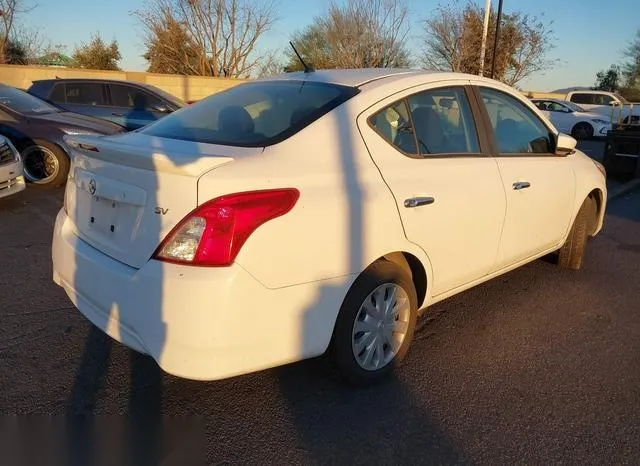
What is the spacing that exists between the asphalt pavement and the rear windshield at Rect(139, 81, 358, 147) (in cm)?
127

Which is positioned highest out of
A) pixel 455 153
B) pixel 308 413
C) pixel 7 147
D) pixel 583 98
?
pixel 583 98

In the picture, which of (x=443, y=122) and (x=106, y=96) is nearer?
(x=443, y=122)

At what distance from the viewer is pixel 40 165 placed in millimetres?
8234

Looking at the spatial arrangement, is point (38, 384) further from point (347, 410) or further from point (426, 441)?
point (426, 441)

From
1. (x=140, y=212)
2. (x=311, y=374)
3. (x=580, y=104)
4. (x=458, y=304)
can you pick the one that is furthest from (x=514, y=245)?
(x=580, y=104)

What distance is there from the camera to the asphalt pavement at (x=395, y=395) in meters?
2.49

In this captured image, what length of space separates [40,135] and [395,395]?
7135mm

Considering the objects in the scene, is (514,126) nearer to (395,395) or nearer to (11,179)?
(395,395)

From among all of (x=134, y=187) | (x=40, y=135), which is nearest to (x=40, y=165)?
(x=40, y=135)

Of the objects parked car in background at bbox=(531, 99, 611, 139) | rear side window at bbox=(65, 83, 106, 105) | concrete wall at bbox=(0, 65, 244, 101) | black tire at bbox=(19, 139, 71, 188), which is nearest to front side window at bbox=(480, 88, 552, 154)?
black tire at bbox=(19, 139, 71, 188)

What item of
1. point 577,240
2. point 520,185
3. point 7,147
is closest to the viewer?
point 520,185

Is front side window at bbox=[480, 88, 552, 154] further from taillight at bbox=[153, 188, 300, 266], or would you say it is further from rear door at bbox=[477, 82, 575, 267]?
taillight at bbox=[153, 188, 300, 266]

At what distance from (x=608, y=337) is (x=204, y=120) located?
9.64 feet

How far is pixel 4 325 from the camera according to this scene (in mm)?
3576
